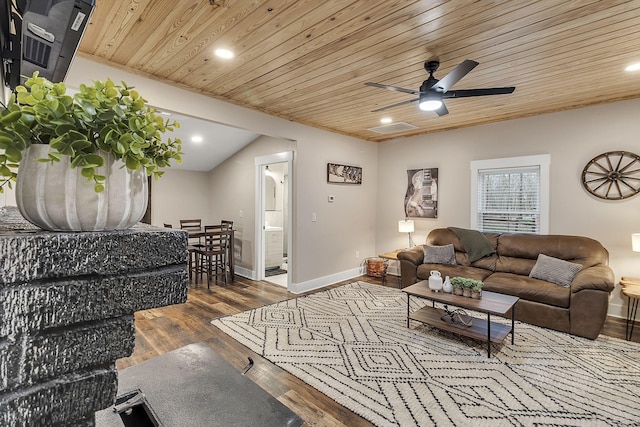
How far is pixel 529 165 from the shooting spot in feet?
14.3

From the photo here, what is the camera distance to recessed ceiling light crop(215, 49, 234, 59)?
2.55 meters

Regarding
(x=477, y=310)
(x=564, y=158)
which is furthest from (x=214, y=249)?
(x=564, y=158)

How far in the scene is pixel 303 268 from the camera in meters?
4.85

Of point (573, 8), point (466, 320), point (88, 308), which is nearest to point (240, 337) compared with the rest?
point (466, 320)

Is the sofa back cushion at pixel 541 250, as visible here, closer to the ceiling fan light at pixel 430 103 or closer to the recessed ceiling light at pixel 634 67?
the recessed ceiling light at pixel 634 67

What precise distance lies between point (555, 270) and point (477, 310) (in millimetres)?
1590

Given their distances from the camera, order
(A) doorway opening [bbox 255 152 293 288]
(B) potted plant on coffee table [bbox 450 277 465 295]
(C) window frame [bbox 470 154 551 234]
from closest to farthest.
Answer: (B) potted plant on coffee table [bbox 450 277 465 295], (C) window frame [bbox 470 154 551 234], (A) doorway opening [bbox 255 152 293 288]

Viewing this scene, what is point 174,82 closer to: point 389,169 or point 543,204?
point 389,169

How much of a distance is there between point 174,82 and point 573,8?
3.38 metres

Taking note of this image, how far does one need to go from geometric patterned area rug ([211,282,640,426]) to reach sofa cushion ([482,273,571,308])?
332 millimetres

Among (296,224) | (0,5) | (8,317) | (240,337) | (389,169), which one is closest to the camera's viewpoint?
(8,317)

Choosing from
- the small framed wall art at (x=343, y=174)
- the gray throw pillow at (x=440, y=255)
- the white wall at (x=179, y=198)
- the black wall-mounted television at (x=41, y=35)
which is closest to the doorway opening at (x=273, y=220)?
the small framed wall art at (x=343, y=174)

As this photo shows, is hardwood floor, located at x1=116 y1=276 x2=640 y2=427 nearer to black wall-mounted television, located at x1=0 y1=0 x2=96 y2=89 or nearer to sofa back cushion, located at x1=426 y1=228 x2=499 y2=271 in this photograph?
sofa back cushion, located at x1=426 y1=228 x2=499 y2=271

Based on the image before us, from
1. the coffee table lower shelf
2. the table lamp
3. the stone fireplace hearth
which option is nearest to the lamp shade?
the table lamp
